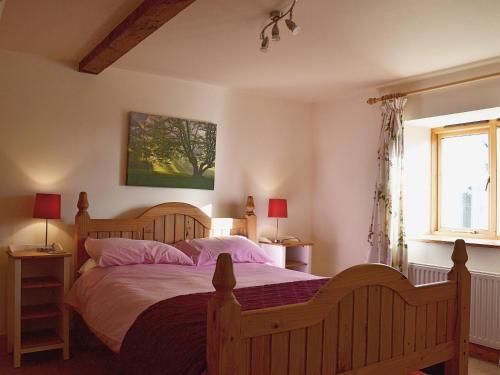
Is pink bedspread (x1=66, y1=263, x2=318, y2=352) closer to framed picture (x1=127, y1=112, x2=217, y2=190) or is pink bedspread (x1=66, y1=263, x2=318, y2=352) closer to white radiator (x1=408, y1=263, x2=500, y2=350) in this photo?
framed picture (x1=127, y1=112, x2=217, y2=190)

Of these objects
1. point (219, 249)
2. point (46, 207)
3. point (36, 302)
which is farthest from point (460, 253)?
point (36, 302)

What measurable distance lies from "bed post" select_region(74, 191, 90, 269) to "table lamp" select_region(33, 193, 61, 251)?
0.19 metres

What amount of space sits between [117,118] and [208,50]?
3.63 feet

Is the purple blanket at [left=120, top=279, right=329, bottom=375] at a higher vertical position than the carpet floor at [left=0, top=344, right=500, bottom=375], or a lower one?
higher

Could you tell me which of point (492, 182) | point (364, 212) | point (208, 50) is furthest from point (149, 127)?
point (492, 182)

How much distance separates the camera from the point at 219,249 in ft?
12.3

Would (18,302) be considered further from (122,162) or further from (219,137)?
(219,137)

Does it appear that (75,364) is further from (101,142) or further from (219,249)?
(101,142)

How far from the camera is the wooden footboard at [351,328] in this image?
1481 millimetres

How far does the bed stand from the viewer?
1509 mm

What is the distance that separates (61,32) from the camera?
3.03 metres

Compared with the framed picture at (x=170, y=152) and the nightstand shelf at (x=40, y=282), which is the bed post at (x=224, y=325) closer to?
the nightstand shelf at (x=40, y=282)

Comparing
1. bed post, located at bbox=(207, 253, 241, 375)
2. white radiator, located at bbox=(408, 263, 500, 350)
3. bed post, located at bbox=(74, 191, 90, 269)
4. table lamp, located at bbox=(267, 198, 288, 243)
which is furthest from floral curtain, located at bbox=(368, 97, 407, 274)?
bed post, located at bbox=(207, 253, 241, 375)

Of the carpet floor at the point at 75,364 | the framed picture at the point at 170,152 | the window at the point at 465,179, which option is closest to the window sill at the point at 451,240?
the window at the point at 465,179
